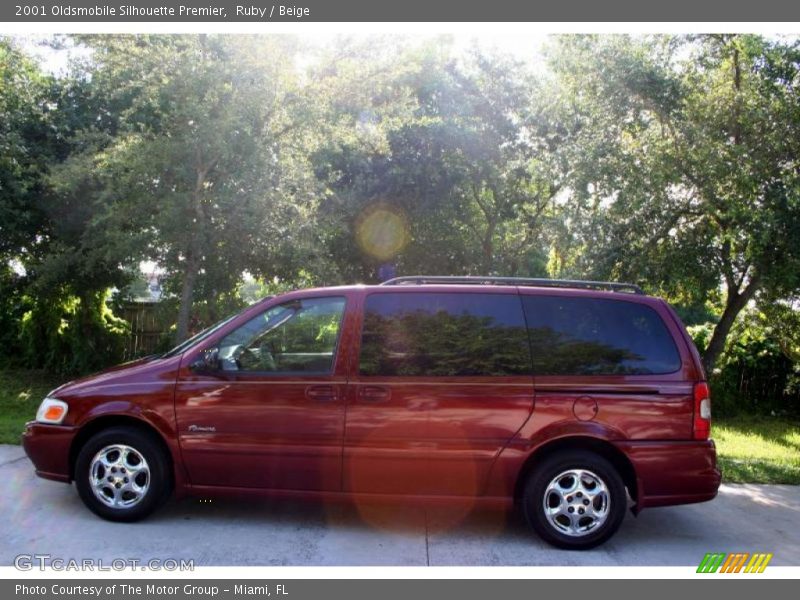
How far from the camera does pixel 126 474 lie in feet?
16.7

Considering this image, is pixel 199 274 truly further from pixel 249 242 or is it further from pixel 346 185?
pixel 346 185

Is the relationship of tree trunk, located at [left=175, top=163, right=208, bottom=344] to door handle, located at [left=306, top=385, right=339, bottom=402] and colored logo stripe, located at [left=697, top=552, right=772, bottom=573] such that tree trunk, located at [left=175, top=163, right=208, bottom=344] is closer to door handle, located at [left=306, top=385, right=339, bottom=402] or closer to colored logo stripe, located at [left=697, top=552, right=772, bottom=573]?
door handle, located at [left=306, top=385, right=339, bottom=402]

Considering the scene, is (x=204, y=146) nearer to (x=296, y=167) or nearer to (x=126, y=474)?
(x=296, y=167)

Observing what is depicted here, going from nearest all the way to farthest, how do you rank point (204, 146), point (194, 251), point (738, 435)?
point (204, 146), point (194, 251), point (738, 435)

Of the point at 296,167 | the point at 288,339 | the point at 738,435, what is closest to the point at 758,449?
the point at 738,435

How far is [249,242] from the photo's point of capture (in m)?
8.84

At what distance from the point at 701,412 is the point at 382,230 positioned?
39.5ft

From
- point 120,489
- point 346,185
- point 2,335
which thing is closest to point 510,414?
point 120,489

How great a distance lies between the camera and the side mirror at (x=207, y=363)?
5.10m

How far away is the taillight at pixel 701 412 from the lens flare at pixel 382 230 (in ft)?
37.6

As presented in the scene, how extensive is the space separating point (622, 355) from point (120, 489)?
391 centimetres

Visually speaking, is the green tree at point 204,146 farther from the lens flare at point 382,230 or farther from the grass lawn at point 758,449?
the lens flare at point 382,230

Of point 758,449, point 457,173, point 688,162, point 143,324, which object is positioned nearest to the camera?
point 688,162

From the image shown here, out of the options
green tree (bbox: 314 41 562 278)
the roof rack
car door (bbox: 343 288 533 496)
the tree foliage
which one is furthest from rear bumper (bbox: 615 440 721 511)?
green tree (bbox: 314 41 562 278)
